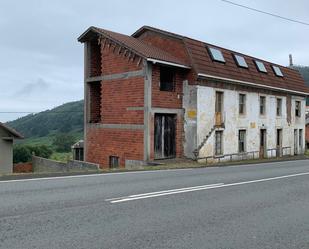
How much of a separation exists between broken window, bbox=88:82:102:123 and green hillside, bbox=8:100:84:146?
5083cm

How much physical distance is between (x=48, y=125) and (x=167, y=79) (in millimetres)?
61750

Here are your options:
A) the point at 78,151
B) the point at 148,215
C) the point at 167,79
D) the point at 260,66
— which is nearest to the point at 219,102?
the point at 167,79

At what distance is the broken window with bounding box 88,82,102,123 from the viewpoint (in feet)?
84.8

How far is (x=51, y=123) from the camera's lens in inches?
3246

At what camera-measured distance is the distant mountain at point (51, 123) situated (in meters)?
77.2

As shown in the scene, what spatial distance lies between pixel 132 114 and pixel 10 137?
7690 mm

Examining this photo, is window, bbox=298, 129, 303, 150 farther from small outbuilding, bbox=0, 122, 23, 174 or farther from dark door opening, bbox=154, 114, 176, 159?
small outbuilding, bbox=0, 122, 23, 174

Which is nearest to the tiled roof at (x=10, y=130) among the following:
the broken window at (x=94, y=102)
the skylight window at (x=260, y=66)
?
the broken window at (x=94, y=102)

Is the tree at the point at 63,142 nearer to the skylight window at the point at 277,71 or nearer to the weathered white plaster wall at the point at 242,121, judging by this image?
the weathered white plaster wall at the point at 242,121

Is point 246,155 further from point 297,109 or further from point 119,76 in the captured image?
point 119,76

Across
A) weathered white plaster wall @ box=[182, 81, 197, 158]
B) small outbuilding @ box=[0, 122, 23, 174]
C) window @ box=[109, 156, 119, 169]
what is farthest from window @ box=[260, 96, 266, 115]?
small outbuilding @ box=[0, 122, 23, 174]

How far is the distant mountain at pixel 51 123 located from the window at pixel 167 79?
54799mm

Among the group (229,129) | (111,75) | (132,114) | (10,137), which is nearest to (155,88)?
(132,114)

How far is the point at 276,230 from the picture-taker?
597 centimetres
